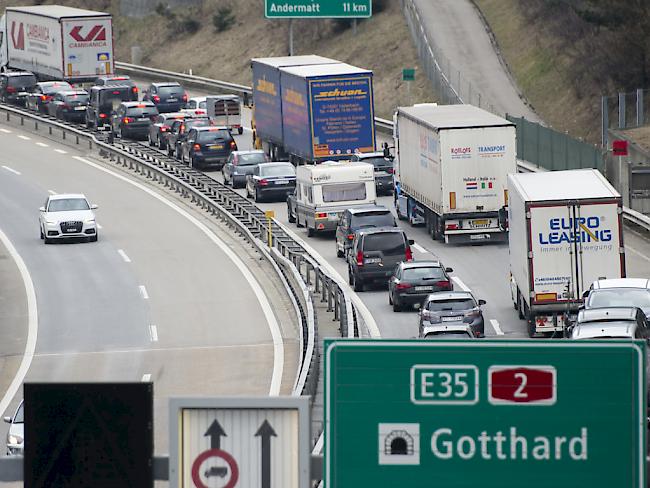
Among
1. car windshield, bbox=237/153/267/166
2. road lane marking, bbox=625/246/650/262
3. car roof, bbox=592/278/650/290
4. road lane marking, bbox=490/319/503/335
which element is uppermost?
car windshield, bbox=237/153/267/166

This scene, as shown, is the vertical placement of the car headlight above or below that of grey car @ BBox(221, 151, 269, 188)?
below

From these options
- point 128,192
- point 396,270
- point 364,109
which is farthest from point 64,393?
point 128,192

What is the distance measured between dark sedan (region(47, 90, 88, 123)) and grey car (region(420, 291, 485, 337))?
42702 millimetres

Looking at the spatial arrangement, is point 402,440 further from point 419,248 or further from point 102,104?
point 102,104

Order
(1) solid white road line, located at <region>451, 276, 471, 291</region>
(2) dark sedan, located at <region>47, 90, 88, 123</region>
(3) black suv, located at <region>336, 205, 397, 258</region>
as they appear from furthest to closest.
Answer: (2) dark sedan, located at <region>47, 90, 88, 123</region>
(3) black suv, located at <region>336, 205, 397, 258</region>
(1) solid white road line, located at <region>451, 276, 471, 291</region>

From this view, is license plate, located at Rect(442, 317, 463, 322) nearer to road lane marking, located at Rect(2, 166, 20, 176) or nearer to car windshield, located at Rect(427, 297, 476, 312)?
car windshield, located at Rect(427, 297, 476, 312)

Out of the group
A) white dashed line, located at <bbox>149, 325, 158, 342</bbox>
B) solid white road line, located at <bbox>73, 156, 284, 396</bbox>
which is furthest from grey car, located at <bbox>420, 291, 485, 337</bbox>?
white dashed line, located at <bbox>149, 325, 158, 342</bbox>

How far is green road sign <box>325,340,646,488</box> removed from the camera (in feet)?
28.6

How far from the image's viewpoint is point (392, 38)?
8888 centimetres

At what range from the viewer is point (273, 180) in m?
56.3

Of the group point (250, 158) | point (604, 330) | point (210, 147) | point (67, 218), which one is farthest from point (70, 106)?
point (604, 330)

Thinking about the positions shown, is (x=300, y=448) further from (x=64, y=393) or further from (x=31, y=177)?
(x=31, y=177)

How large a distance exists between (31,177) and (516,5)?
31.0m

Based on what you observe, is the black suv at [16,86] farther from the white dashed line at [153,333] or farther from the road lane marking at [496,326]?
the road lane marking at [496,326]
